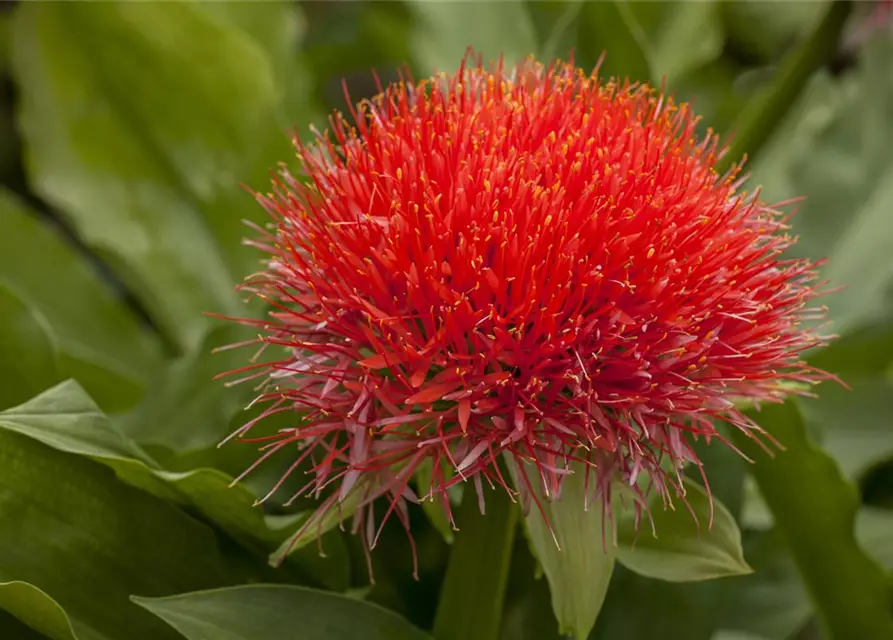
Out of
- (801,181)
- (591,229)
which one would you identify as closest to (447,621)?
(591,229)

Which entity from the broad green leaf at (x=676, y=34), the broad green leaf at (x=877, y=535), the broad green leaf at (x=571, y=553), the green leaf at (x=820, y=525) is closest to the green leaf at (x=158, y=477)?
the broad green leaf at (x=571, y=553)

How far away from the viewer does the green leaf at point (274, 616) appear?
18.1 inches

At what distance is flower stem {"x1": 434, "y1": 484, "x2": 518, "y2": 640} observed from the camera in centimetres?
49

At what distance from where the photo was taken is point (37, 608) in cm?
46

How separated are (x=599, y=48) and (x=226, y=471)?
48 centimetres

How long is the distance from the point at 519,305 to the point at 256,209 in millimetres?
517

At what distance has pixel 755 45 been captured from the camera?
4.17ft

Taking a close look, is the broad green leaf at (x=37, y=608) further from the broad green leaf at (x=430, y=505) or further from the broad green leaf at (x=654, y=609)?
the broad green leaf at (x=654, y=609)

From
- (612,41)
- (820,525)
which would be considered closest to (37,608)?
(820,525)

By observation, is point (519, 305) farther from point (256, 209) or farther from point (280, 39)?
point (280, 39)

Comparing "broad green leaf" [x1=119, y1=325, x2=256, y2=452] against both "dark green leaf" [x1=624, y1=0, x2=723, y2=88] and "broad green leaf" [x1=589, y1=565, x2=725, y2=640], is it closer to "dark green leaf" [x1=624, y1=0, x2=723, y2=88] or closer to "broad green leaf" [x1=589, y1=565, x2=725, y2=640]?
"broad green leaf" [x1=589, y1=565, x2=725, y2=640]

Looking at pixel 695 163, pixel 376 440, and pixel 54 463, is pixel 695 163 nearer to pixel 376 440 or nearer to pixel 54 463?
pixel 376 440

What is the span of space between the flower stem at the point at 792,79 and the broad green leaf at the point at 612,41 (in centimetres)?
10

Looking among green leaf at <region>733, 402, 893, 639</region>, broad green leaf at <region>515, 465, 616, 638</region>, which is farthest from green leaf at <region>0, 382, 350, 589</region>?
green leaf at <region>733, 402, 893, 639</region>
